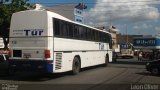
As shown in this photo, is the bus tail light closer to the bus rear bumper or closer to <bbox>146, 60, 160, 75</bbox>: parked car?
the bus rear bumper

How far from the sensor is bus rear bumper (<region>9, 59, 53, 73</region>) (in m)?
18.8

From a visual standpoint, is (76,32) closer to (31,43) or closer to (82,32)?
(82,32)

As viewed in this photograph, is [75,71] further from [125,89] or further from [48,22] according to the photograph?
[125,89]

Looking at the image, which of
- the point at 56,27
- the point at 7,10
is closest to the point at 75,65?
the point at 56,27

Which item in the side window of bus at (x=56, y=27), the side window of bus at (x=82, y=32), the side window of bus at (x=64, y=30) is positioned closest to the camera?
the side window of bus at (x=56, y=27)

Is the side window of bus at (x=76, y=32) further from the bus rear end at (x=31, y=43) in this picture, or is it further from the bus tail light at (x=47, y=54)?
the bus tail light at (x=47, y=54)

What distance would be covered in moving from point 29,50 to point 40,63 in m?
1.00

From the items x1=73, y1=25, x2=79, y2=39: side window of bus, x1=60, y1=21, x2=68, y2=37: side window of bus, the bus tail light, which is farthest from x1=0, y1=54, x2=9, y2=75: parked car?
x1=73, y1=25, x2=79, y2=39: side window of bus

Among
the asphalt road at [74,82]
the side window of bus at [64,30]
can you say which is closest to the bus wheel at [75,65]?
the asphalt road at [74,82]

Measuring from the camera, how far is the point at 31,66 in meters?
19.2

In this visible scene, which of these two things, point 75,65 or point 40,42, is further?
point 75,65

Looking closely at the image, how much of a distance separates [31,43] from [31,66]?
1225 millimetres

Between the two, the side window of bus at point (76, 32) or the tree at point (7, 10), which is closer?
the side window of bus at point (76, 32)

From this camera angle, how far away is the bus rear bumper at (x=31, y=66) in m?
18.8
